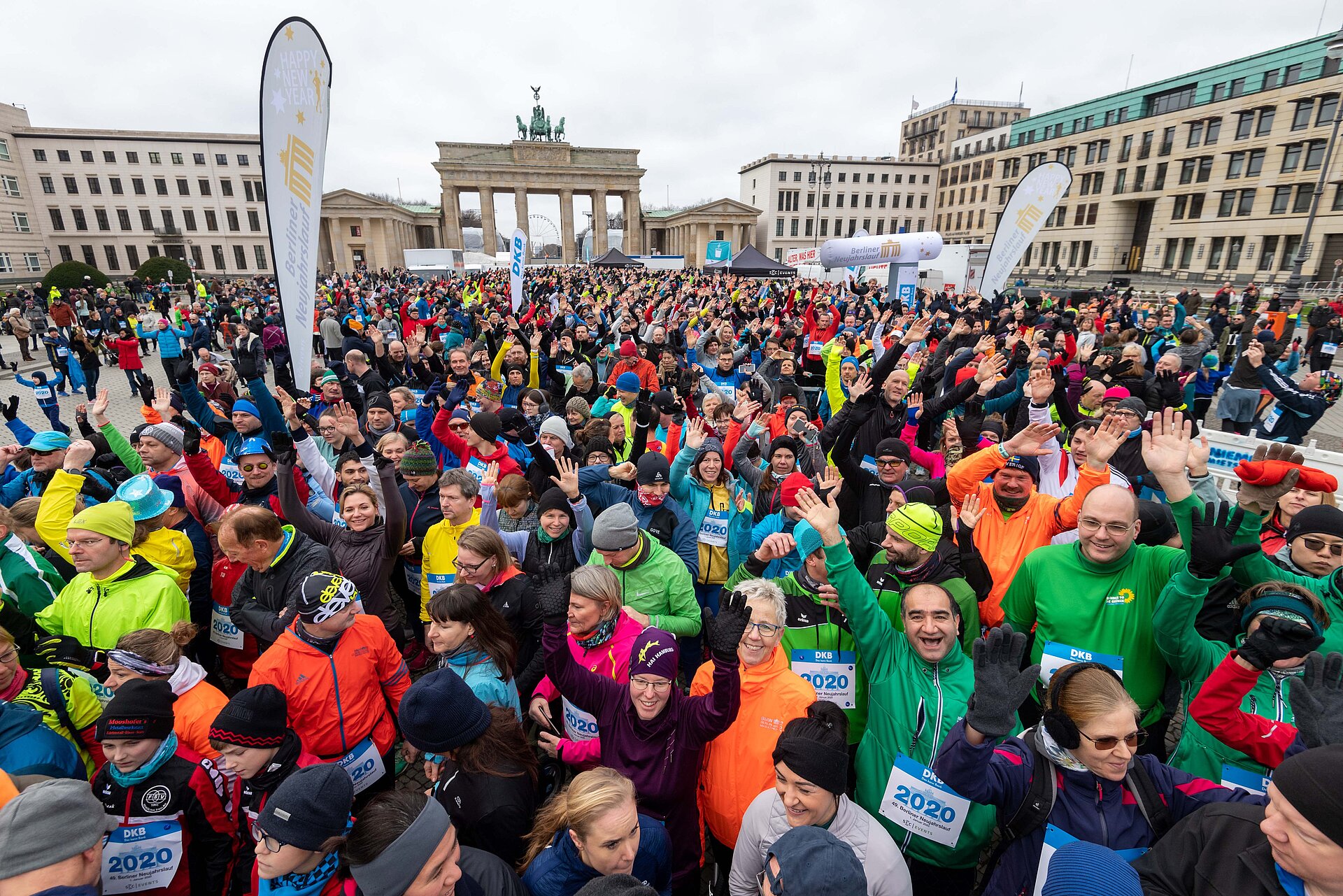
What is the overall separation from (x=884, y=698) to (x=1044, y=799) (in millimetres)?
694

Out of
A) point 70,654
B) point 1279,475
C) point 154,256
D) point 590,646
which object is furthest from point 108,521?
point 154,256

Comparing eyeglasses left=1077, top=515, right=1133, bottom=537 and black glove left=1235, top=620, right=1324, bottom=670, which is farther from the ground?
eyeglasses left=1077, top=515, right=1133, bottom=537

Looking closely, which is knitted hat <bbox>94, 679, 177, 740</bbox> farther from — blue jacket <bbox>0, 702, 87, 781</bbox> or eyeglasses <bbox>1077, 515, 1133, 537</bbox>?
eyeglasses <bbox>1077, 515, 1133, 537</bbox>

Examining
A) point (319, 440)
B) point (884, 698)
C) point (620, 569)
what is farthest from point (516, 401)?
point (884, 698)

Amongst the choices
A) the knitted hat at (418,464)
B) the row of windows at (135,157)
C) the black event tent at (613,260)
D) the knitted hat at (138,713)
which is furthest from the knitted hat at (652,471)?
the row of windows at (135,157)

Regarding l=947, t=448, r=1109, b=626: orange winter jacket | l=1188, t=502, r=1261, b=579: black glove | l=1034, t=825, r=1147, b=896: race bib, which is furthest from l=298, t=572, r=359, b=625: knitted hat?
l=1188, t=502, r=1261, b=579: black glove

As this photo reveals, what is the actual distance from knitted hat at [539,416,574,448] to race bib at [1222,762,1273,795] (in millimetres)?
4388

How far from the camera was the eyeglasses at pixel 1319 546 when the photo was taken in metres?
2.79

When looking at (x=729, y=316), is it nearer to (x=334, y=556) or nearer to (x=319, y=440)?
(x=319, y=440)

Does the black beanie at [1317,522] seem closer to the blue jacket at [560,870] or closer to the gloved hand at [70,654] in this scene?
the blue jacket at [560,870]

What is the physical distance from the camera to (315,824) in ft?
5.86

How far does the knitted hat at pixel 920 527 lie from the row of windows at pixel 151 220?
88837 millimetres

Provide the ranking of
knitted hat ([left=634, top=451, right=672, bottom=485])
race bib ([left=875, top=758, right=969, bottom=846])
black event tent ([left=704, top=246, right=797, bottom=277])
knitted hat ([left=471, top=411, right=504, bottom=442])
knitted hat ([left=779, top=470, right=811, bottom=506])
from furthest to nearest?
black event tent ([left=704, top=246, right=797, bottom=277])
knitted hat ([left=471, top=411, right=504, bottom=442])
knitted hat ([left=634, top=451, right=672, bottom=485])
knitted hat ([left=779, top=470, right=811, bottom=506])
race bib ([left=875, top=758, right=969, bottom=846])

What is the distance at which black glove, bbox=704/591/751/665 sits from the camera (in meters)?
2.30
